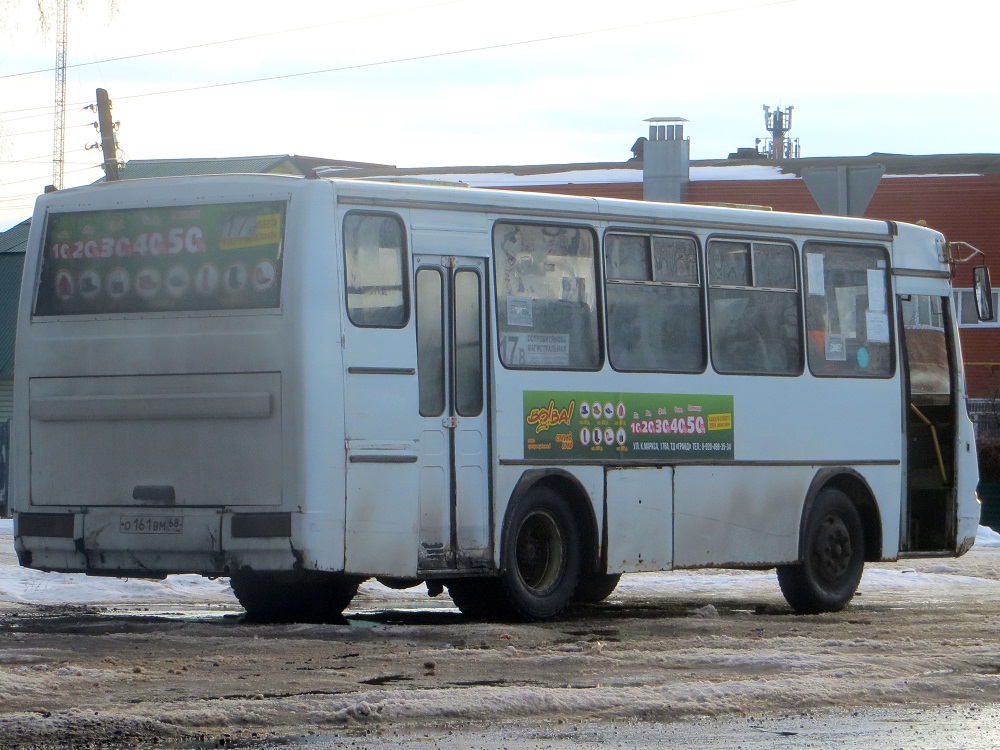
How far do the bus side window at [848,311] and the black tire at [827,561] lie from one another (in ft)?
3.48

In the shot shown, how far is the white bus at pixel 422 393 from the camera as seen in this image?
11.2 metres

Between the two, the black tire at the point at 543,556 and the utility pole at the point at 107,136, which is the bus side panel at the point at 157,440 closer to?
the black tire at the point at 543,556

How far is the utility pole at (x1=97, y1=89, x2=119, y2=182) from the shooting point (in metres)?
32.2

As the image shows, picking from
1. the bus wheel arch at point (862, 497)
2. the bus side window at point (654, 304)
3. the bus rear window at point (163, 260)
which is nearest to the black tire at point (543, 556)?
the bus side window at point (654, 304)

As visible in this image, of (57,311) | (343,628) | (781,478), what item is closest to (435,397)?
(343,628)

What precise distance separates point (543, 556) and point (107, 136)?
892 inches

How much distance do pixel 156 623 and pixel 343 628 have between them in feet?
4.26

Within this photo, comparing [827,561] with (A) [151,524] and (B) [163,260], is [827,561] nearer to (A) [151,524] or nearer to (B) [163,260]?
(A) [151,524]

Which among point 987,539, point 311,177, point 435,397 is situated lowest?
point 987,539

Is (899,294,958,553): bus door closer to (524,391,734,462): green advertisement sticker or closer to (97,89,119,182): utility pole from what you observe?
(524,391,734,462): green advertisement sticker

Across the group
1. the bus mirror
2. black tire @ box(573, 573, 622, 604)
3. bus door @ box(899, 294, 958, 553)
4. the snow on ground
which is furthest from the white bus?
the snow on ground

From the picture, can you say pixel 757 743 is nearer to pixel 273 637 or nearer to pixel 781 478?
pixel 273 637

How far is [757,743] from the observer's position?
7328 mm

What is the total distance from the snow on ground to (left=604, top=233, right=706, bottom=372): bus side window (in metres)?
3.74
